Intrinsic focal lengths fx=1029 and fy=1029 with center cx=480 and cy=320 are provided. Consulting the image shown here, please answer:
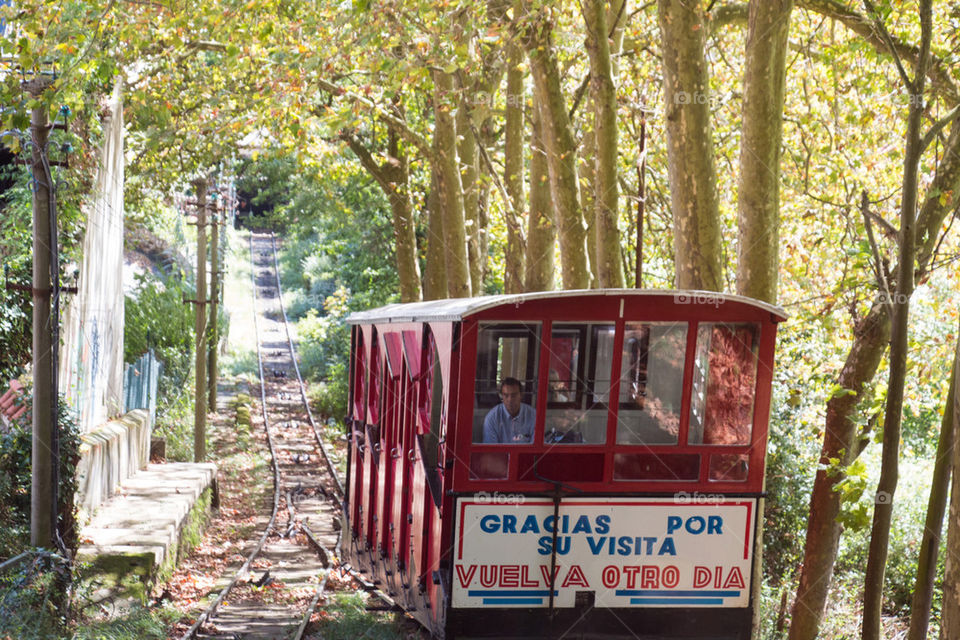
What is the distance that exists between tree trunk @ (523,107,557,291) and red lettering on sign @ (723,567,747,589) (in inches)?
304

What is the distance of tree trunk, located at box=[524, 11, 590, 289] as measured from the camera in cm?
1246

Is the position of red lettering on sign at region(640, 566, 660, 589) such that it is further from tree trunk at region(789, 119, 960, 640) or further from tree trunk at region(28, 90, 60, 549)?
tree trunk at region(28, 90, 60, 549)

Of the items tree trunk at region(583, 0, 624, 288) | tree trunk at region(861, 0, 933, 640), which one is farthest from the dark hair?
tree trunk at region(583, 0, 624, 288)

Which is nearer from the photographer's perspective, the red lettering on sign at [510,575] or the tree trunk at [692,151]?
the red lettering on sign at [510,575]

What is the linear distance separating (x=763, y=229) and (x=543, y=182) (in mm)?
7205

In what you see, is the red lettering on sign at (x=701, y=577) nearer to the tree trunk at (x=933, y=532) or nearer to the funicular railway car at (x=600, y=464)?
the funicular railway car at (x=600, y=464)

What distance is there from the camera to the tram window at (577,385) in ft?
23.8

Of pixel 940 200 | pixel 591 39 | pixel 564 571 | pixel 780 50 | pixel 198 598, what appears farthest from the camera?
pixel 198 598

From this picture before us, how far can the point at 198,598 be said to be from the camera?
1252cm

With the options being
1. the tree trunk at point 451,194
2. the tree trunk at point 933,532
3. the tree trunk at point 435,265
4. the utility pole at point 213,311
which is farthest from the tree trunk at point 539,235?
the utility pole at point 213,311

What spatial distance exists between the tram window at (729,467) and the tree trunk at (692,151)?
227 cm

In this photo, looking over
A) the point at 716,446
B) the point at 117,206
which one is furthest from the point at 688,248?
the point at 117,206

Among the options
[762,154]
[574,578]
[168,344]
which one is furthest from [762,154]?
[168,344]

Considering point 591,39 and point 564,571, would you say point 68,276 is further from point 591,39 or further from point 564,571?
point 564,571
